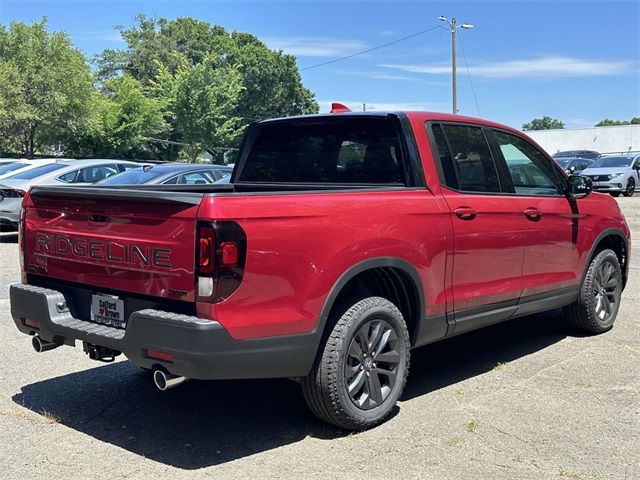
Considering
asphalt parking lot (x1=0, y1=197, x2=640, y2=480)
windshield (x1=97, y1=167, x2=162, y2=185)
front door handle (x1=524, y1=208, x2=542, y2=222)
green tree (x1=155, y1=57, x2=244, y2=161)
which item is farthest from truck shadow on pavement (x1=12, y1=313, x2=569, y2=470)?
green tree (x1=155, y1=57, x2=244, y2=161)

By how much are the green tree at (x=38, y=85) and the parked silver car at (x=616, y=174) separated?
2477cm

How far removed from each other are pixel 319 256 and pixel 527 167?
8.79 feet

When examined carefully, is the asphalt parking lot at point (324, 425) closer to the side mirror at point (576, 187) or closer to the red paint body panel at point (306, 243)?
the red paint body panel at point (306, 243)

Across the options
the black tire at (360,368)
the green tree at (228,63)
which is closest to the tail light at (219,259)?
the black tire at (360,368)

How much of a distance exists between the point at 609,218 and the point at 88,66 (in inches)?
1400

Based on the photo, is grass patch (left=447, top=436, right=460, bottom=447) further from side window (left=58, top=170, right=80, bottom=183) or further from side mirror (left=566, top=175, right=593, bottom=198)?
side window (left=58, top=170, right=80, bottom=183)

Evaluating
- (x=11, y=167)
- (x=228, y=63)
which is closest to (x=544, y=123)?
(x=228, y=63)

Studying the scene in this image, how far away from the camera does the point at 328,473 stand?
3.62 m

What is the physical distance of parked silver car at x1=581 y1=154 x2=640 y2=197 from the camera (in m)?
24.5

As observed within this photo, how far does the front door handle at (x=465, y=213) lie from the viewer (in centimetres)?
468

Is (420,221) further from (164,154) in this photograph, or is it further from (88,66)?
(164,154)

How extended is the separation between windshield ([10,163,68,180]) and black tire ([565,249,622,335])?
35.8 feet

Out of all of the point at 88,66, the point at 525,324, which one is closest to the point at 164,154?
the point at 88,66

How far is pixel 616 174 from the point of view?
80.7 ft
